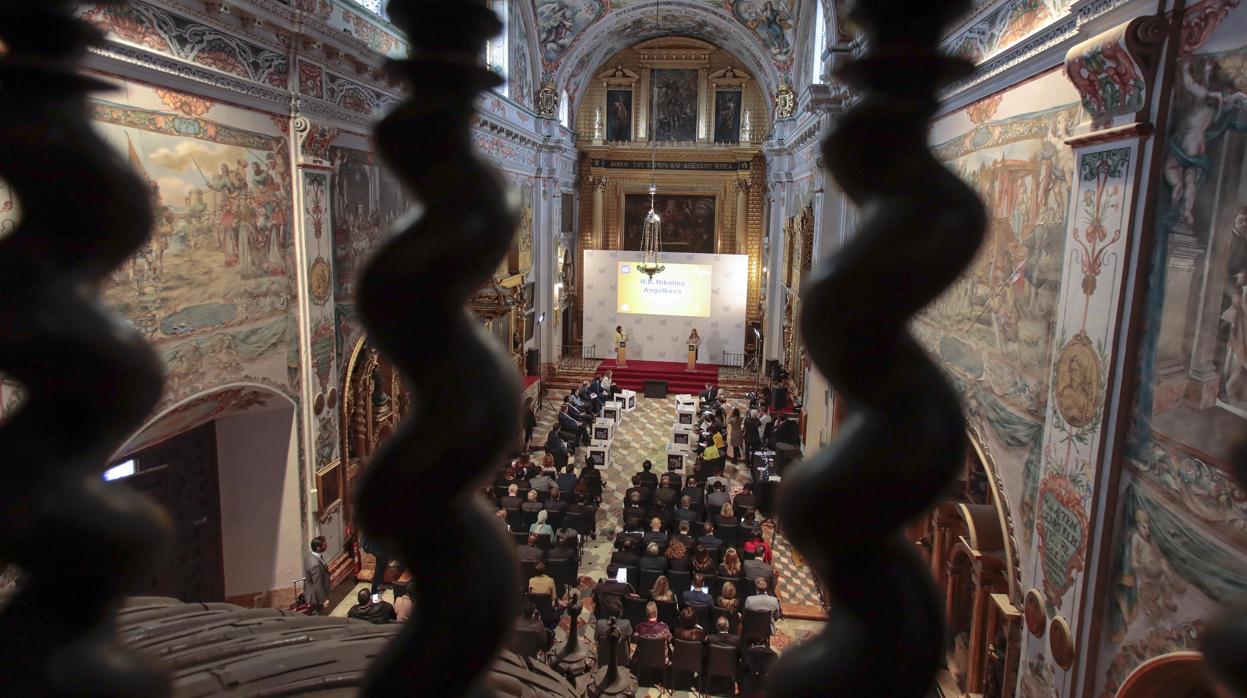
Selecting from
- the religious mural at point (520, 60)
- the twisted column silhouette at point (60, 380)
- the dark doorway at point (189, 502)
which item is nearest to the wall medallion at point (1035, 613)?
the twisted column silhouette at point (60, 380)

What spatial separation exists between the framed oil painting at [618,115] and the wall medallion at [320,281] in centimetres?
1709

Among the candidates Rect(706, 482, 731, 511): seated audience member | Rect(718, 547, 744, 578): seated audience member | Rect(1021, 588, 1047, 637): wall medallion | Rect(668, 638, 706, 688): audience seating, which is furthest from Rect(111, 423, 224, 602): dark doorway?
Rect(1021, 588, 1047, 637): wall medallion

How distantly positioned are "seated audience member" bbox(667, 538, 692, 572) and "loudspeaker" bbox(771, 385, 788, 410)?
9541 millimetres

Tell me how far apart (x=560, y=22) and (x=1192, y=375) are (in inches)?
753

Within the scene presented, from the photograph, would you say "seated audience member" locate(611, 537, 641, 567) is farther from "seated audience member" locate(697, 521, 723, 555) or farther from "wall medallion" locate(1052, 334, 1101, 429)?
"wall medallion" locate(1052, 334, 1101, 429)

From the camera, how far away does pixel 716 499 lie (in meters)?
11.6

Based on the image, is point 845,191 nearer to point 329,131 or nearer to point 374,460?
point 374,460

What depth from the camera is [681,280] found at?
2159cm

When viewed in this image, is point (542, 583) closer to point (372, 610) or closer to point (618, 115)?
point (372, 610)

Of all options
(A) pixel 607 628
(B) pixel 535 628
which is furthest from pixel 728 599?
(B) pixel 535 628

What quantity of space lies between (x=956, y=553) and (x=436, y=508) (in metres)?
7.21

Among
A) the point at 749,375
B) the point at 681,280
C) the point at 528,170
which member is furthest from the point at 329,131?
the point at 749,375

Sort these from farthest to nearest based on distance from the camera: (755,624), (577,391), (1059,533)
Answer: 1. (577,391)
2. (755,624)
3. (1059,533)

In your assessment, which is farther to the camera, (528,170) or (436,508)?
(528,170)
